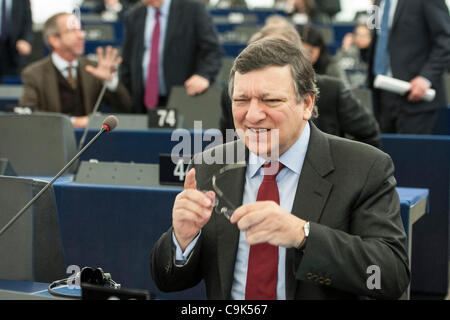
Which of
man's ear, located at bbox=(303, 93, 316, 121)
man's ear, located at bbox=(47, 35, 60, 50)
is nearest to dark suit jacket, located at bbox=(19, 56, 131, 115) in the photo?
man's ear, located at bbox=(47, 35, 60, 50)

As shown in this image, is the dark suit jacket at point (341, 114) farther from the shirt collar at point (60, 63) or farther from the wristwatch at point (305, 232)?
the shirt collar at point (60, 63)

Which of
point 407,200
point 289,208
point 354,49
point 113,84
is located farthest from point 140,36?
point 354,49

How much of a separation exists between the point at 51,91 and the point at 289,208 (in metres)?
3.54

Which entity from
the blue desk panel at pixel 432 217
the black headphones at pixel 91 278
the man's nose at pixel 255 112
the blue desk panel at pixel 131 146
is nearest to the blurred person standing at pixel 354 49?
the blue desk panel at pixel 432 217

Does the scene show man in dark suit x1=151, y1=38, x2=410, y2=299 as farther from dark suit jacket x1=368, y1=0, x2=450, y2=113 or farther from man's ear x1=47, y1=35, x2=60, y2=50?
man's ear x1=47, y1=35, x2=60, y2=50

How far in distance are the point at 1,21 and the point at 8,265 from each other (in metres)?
5.63

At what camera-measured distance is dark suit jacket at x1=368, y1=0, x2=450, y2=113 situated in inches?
163

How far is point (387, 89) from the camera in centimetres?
421

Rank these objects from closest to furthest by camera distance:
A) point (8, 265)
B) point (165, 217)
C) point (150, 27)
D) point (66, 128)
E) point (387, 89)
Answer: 1. point (8, 265)
2. point (165, 217)
3. point (66, 128)
4. point (387, 89)
5. point (150, 27)

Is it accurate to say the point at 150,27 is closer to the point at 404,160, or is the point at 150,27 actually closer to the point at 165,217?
the point at 404,160

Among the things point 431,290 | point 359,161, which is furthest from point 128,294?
point 431,290

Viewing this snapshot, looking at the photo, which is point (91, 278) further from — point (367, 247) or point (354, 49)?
point (354, 49)

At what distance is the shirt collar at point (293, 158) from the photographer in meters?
1.72

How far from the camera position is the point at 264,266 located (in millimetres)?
1661
